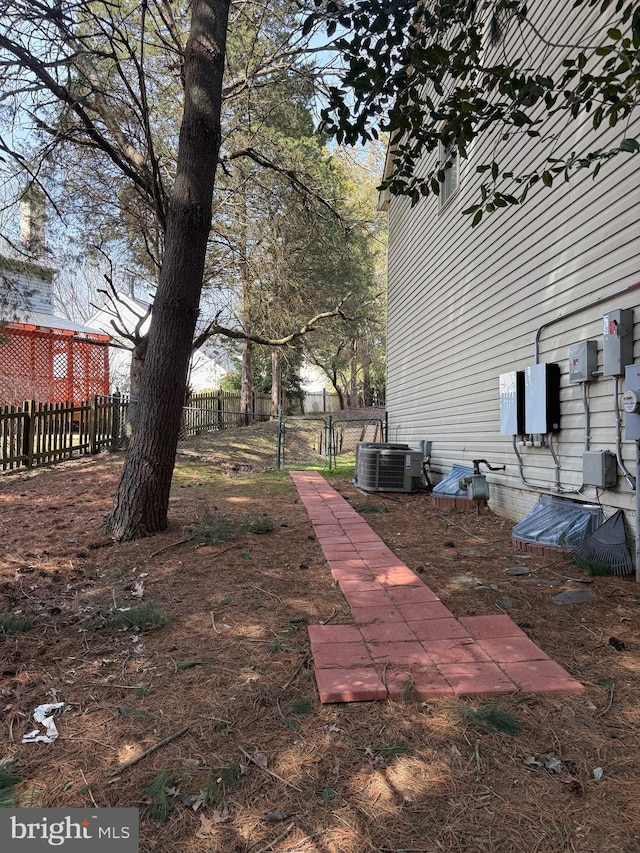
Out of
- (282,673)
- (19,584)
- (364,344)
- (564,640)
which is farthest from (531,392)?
(364,344)

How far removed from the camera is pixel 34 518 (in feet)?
17.6

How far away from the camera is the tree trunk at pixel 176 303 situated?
14.8 feet

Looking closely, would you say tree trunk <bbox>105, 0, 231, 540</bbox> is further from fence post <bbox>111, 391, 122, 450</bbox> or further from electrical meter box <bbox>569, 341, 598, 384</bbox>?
fence post <bbox>111, 391, 122, 450</bbox>

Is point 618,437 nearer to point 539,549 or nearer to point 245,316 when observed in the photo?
point 539,549

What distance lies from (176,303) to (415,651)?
3447mm

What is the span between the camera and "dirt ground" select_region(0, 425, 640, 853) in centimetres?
144

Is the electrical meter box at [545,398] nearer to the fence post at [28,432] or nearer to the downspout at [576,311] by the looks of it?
the downspout at [576,311]

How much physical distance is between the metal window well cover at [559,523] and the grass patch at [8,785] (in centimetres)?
377

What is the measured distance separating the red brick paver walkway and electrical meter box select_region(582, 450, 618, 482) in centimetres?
154

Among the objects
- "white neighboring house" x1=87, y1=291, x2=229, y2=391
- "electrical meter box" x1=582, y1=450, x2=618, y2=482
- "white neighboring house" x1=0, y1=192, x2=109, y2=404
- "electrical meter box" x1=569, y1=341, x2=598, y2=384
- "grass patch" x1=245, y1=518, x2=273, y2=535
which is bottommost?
"grass patch" x1=245, y1=518, x2=273, y2=535

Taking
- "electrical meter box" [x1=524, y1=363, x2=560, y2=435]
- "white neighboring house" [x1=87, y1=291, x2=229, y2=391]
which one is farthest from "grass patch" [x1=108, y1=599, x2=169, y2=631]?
"white neighboring house" [x1=87, y1=291, x2=229, y2=391]

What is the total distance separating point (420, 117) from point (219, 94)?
2.58m

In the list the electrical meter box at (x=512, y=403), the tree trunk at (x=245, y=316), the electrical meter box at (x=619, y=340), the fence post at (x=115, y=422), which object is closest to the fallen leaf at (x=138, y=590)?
the electrical meter box at (x=619, y=340)

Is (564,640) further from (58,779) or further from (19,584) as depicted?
(19,584)
